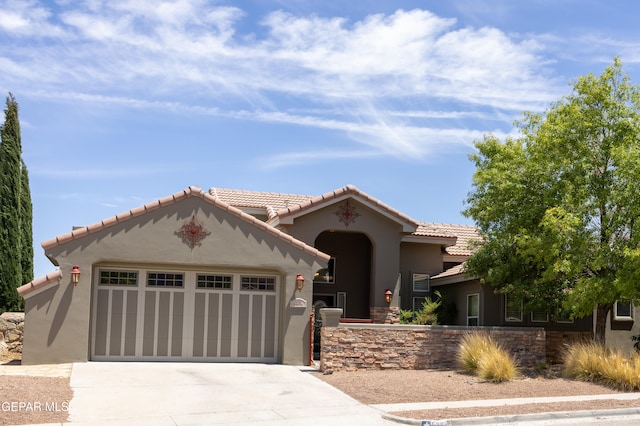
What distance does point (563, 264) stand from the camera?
1975 cm

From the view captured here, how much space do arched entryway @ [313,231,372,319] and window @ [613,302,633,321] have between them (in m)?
9.29

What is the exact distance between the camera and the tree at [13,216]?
25.7 m

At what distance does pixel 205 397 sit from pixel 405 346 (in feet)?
23.2

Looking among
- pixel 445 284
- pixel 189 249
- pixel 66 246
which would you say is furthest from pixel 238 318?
pixel 445 284

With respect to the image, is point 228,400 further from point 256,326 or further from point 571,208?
point 571,208

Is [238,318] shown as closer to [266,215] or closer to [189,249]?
[189,249]

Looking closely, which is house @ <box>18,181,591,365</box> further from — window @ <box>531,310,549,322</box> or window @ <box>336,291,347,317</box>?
window @ <box>531,310,549,322</box>

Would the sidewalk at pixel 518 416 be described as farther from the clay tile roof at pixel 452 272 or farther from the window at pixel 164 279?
the clay tile roof at pixel 452 272

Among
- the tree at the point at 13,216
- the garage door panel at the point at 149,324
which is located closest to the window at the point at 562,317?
the garage door panel at the point at 149,324

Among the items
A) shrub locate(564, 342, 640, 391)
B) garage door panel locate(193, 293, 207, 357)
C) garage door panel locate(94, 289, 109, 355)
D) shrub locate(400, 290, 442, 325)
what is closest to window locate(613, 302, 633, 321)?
shrub locate(400, 290, 442, 325)

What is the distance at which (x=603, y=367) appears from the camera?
59.1 feet

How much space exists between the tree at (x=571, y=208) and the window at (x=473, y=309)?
201 centimetres

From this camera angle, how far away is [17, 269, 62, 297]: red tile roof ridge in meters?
19.0

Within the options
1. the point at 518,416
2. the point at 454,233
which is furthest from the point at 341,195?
the point at 518,416
